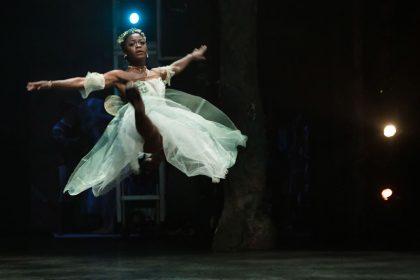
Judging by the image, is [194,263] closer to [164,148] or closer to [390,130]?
[164,148]

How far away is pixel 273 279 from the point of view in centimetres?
700

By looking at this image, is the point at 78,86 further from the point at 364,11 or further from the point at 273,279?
the point at 364,11

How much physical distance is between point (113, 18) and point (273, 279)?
7.19 m

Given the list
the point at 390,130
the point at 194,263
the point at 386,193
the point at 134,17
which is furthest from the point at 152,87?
the point at 134,17

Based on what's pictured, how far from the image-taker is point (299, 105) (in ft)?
41.3

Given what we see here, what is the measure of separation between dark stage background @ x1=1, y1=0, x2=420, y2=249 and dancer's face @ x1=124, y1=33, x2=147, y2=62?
347cm

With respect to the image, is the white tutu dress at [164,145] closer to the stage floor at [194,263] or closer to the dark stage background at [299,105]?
the stage floor at [194,263]

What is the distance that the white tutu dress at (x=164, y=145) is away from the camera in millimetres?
7000

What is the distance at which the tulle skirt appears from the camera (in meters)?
7.01

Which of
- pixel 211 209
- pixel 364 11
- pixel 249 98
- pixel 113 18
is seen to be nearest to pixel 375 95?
pixel 364 11

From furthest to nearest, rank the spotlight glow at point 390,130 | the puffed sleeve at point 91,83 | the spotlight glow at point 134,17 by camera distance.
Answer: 1. the spotlight glow at point 134,17
2. the spotlight glow at point 390,130
3. the puffed sleeve at point 91,83

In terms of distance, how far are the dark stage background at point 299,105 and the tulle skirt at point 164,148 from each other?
11.3 ft

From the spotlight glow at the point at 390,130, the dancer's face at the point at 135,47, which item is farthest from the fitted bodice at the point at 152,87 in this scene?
the spotlight glow at the point at 390,130

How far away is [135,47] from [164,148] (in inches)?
34.2
